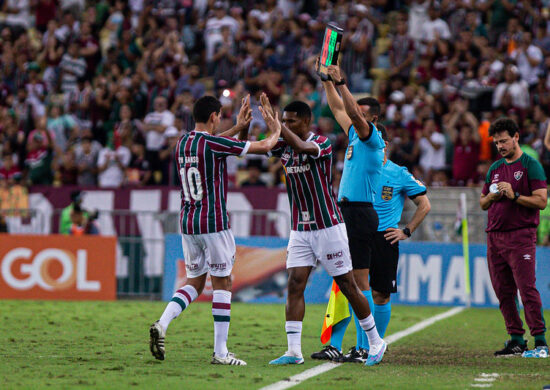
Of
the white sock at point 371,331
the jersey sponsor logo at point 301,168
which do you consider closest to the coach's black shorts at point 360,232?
the white sock at point 371,331

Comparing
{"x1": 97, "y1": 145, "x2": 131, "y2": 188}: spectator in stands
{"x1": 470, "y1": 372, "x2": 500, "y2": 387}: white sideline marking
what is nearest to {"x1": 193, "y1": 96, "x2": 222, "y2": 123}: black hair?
{"x1": 470, "y1": 372, "x2": 500, "y2": 387}: white sideline marking

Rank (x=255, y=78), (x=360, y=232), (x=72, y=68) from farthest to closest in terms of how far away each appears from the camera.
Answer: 1. (x=72, y=68)
2. (x=255, y=78)
3. (x=360, y=232)

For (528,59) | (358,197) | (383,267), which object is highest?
(528,59)

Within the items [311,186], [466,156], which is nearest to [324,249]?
[311,186]

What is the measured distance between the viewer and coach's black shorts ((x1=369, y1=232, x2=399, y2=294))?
9867 mm

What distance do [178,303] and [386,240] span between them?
2297 mm

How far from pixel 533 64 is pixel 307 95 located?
194 inches

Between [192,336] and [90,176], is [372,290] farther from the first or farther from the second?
[90,176]

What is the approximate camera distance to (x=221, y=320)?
29.7ft

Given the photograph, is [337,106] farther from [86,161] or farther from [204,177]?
[86,161]

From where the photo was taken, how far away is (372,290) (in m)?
9.98

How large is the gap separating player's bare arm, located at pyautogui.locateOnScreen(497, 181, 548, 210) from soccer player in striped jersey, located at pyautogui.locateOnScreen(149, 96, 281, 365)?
2.98m

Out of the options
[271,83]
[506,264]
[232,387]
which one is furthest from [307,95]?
[232,387]

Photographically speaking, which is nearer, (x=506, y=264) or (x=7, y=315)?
(x=506, y=264)
